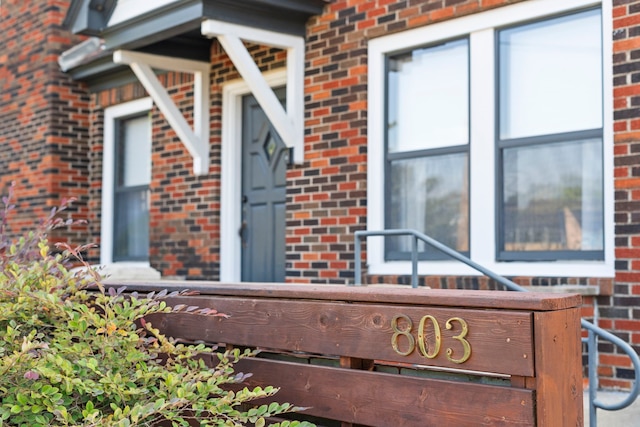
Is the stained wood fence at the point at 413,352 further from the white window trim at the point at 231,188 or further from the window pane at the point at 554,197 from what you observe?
the white window trim at the point at 231,188

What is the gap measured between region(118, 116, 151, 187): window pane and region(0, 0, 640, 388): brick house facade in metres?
0.19

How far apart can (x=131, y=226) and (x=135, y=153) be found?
816mm

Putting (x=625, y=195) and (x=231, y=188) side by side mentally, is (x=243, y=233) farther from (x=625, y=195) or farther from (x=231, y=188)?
(x=625, y=195)

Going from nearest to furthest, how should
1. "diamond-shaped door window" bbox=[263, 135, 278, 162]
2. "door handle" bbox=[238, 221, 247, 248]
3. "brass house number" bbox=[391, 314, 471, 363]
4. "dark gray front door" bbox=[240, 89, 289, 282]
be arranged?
"brass house number" bbox=[391, 314, 471, 363]
"dark gray front door" bbox=[240, 89, 289, 282]
"diamond-shaped door window" bbox=[263, 135, 278, 162]
"door handle" bbox=[238, 221, 247, 248]

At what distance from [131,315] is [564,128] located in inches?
135

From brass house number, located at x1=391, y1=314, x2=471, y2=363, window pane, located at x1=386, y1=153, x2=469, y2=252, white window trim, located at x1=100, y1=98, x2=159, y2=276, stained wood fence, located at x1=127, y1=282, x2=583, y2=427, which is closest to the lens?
stained wood fence, located at x1=127, y1=282, x2=583, y2=427

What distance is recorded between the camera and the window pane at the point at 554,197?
511 cm

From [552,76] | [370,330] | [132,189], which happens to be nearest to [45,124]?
[132,189]

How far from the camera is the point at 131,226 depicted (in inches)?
358

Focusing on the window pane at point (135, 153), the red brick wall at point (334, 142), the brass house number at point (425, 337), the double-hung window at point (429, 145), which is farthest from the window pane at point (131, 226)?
the brass house number at point (425, 337)

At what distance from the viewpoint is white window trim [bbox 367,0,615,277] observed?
4.90m

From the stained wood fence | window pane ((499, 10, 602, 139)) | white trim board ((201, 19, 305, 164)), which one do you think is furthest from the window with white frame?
the stained wood fence

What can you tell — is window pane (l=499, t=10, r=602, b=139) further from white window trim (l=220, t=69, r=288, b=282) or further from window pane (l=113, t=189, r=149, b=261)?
window pane (l=113, t=189, r=149, b=261)

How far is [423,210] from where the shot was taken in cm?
606
